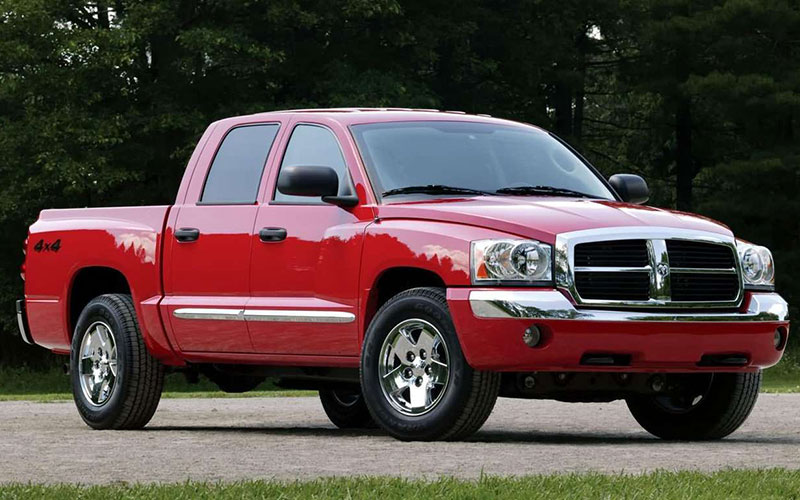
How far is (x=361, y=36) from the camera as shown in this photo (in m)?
39.4

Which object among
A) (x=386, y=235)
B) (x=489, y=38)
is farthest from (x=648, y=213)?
(x=489, y=38)

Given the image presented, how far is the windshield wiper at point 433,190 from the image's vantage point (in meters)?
9.87

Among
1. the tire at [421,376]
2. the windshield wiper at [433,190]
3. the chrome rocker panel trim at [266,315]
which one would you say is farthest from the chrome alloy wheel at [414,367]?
the windshield wiper at [433,190]

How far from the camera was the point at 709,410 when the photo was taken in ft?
34.1

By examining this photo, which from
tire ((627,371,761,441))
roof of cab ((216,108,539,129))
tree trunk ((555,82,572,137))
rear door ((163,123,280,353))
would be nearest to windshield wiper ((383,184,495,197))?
roof of cab ((216,108,539,129))

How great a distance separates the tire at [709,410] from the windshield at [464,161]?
1368 millimetres

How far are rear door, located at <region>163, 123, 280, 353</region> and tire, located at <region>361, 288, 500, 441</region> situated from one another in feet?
4.43

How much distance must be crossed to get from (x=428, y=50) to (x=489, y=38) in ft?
14.7

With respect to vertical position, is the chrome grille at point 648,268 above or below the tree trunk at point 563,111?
below

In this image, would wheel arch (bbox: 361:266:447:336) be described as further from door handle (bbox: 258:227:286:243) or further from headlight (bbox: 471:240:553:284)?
door handle (bbox: 258:227:286:243)

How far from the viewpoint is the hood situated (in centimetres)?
902

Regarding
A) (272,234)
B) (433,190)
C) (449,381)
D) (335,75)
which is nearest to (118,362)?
(272,234)

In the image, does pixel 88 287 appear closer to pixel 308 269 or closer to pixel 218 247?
pixel 218 247

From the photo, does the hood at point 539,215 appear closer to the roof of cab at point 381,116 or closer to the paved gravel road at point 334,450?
the roof of cab at point 381,116
